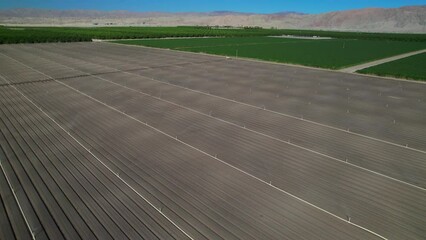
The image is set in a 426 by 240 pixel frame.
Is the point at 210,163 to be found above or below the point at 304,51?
below

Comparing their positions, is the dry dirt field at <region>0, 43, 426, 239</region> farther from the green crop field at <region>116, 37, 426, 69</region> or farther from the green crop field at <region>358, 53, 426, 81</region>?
the green crop field at <region>116, 37, 426, 69</region>

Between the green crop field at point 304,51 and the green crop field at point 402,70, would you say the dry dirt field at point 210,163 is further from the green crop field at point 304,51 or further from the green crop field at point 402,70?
the green crop field at point 304,51

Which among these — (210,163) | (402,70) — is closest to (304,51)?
(402,70)

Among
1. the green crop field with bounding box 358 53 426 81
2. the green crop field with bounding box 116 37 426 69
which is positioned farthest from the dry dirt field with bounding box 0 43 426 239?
the green crop field with bounding box 116 37 426 69

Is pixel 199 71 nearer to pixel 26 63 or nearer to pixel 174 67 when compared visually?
pixel 174 67

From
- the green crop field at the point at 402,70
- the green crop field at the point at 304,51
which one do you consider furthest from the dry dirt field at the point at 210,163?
the green crop field at the point at 304,51

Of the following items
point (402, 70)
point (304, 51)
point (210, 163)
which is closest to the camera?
point (210, 163)

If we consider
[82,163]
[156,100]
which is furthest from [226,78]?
[82,163]

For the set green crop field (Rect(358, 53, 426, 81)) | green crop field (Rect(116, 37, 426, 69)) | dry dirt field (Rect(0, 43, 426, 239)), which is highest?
green crop field (Rect(116, 37, 426, 69))

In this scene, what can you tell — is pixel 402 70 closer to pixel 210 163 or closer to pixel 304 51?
pixel 304 51
